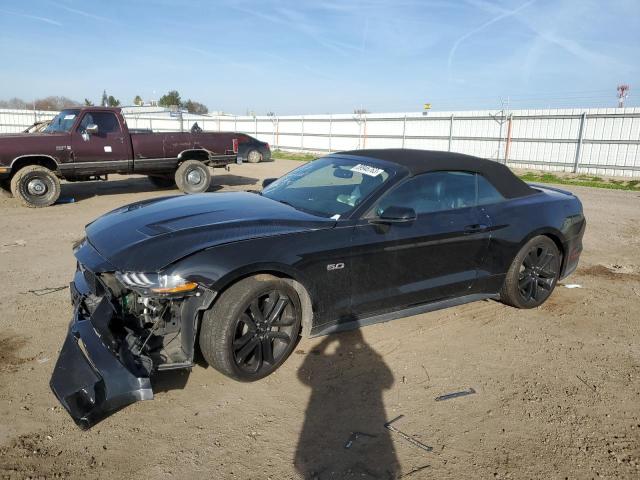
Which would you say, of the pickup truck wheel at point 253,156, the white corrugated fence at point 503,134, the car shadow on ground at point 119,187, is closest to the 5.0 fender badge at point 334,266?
the car shadow on ground at point 119,187

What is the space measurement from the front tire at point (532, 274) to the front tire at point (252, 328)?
7.62 feet

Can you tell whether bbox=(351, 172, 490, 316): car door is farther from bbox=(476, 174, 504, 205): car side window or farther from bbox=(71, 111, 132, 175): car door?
bbox=(71, 111, 132, 175): car door

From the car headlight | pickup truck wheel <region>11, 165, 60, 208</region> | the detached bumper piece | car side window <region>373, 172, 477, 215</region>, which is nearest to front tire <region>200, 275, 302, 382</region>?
the car headlight

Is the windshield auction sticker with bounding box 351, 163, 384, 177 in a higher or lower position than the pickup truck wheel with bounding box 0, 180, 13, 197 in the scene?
higher

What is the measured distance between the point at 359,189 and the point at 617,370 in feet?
8.02

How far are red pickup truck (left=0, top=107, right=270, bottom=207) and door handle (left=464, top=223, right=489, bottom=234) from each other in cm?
844

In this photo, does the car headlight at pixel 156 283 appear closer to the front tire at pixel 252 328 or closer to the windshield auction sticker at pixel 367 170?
the front tire at pixel 252 328

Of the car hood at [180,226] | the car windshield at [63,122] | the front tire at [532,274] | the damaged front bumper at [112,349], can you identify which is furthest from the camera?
the car windshield at [63,122]

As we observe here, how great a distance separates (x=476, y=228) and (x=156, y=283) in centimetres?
275

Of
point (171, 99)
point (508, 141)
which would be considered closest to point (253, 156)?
point (508, 141)

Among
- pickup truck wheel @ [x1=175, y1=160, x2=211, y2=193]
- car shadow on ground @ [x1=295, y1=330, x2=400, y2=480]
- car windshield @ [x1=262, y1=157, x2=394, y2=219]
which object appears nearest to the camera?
car shadow on ground @ [x1=295, y1=330, x2=400, y2=480]

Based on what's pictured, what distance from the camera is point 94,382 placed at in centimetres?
268

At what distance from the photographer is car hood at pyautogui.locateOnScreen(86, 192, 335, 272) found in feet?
9.98

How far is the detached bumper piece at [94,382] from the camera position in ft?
8.77
